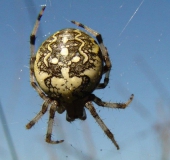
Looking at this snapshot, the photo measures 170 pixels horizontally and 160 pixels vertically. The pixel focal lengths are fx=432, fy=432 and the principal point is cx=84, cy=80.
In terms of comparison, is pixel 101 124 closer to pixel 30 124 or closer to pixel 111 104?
pixel 111 104

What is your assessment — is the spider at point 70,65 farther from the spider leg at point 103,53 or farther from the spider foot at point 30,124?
the spider foot at point 30,124

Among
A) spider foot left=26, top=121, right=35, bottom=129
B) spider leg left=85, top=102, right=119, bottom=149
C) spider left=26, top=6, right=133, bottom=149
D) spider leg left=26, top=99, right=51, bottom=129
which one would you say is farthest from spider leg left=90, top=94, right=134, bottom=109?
spider foot left=26, top=121, right=35, bottom=129

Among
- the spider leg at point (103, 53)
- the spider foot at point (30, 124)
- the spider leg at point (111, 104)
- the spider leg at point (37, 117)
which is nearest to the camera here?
the spider leg at point (103, 53)

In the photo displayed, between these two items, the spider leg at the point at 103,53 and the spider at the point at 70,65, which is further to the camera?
the spider leg at the point at 103,53

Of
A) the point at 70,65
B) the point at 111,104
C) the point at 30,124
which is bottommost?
the point at 30,124

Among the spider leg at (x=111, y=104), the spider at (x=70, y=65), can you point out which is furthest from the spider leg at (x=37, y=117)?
the spider leg at (x=111, y=104)

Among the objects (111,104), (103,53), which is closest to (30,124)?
(111,104)

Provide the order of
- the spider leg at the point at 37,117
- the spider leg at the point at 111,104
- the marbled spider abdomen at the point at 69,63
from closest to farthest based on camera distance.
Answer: the marbled spider abdomen at the point at 69,63 < the spider leg at the point at 111,104 < the spider leg at the point at 37,117

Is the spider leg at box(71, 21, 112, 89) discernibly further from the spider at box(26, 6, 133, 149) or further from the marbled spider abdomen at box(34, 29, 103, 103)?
the marbled spider abdomen at box(34, 29, 103, 103)
